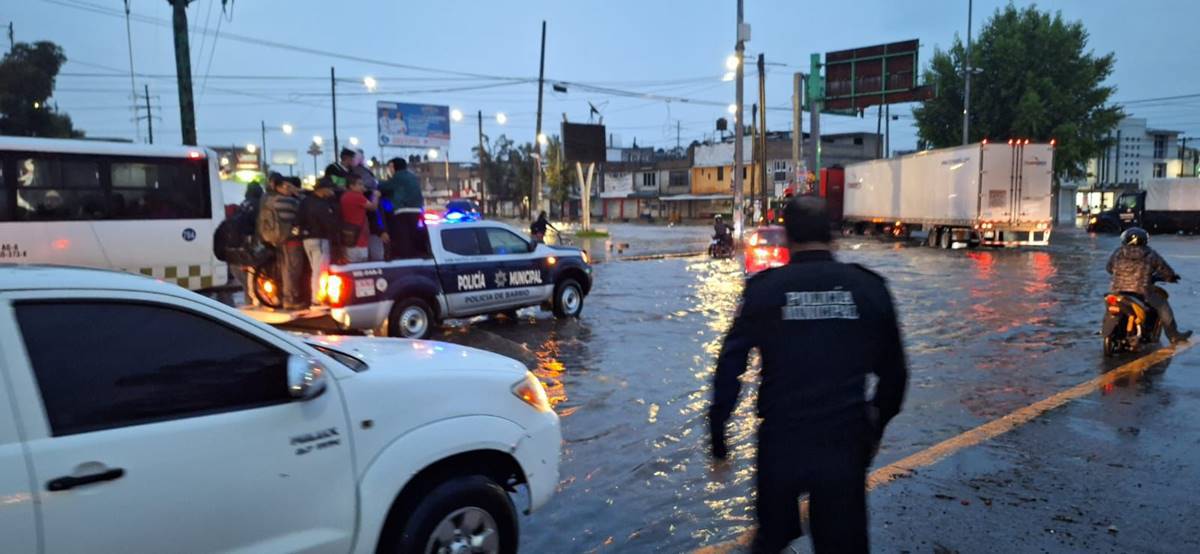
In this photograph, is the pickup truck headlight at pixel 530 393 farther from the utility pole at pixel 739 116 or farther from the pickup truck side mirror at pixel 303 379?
the utility pole at pixel 739 116

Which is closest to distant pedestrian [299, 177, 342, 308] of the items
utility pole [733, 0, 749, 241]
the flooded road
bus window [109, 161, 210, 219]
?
the flooded road

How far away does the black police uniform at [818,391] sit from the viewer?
2.91 meters

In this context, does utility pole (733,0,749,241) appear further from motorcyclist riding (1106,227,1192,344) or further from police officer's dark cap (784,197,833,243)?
police officer's dark cap (784,197,833,243)

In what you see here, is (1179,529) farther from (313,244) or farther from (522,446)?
(313,244)

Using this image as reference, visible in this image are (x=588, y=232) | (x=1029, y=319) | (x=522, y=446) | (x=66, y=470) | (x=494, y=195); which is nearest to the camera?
(x=66, y=470)

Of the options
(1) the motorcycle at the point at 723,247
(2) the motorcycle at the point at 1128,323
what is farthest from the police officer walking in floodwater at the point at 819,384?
(1) the motorcycle at the point at 723,247

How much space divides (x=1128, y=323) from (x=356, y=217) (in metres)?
8.92

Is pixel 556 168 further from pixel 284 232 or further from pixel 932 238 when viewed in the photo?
pixel 284 232

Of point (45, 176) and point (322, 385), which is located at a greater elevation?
point (45, 176)

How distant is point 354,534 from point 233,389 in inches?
28.4

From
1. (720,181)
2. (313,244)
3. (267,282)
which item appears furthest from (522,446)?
(720,181)

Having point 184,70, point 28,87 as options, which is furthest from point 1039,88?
point 28,87

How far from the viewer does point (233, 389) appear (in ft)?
9.91

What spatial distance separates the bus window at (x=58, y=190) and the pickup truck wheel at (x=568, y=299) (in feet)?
25.7
